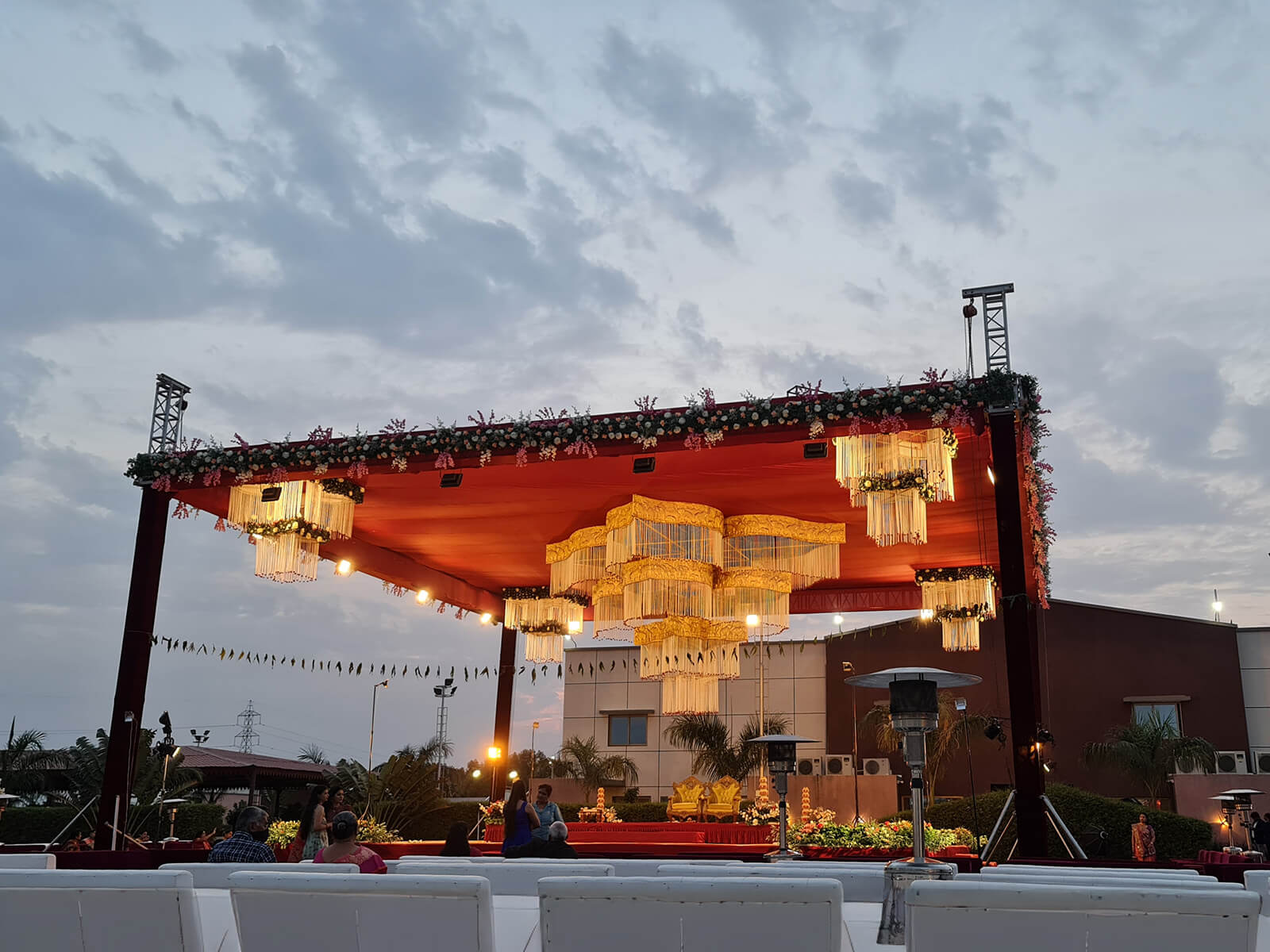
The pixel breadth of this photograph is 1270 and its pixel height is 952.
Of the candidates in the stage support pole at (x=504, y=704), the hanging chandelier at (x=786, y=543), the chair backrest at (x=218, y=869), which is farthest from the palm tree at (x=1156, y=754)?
the chair backrest at (x=218, y=869)

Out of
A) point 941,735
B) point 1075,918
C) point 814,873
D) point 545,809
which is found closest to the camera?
point 1075,918

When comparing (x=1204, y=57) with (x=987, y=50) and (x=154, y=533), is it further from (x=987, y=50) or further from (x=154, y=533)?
(x=154, y=533)

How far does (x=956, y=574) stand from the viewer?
15.6 m

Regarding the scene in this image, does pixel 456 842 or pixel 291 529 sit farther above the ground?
pixel 291 529

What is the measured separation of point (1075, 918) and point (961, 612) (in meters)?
13.2

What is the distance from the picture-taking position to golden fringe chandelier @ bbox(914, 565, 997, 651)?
15.1 metres

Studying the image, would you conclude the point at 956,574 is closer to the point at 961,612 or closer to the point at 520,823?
the point at 961,612

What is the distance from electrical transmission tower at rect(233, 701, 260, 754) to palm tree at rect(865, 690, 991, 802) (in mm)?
31142

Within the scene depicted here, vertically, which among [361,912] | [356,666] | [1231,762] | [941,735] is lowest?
[361,912]

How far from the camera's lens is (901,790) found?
22.1m

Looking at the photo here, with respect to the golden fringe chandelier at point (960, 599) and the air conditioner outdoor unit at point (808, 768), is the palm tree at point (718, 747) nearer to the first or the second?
the air conditioner outdoor unit at point (808, 768)

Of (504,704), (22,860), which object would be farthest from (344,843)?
(504,704)

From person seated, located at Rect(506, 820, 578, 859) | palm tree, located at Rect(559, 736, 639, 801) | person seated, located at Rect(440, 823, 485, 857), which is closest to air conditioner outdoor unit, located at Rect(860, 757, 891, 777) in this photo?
palm tree, located at Rect(559, 736, 639, 801)

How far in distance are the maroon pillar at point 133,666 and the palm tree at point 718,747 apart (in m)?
13.7
